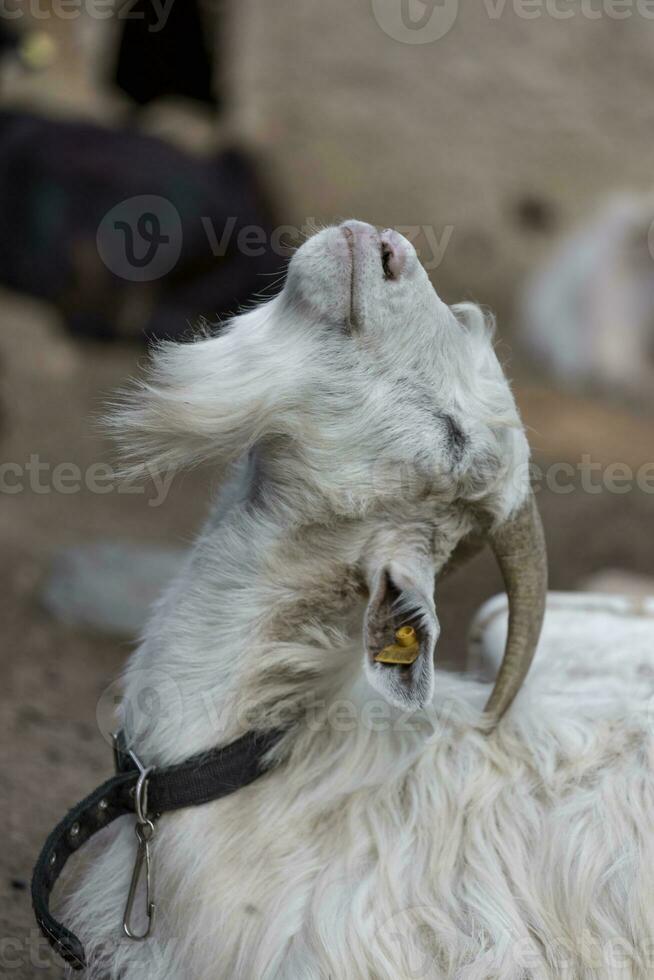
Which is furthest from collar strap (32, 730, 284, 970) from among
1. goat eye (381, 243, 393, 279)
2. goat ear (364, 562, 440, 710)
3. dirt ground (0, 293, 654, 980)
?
goat eye (381, 243, 393, 279)

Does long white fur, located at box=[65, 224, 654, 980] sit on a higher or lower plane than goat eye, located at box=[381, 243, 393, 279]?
lower

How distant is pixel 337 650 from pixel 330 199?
27.8 feet

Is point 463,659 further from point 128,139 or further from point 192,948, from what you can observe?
point 128,139

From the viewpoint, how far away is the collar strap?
238cm

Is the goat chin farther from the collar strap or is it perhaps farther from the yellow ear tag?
the yellow ear tag

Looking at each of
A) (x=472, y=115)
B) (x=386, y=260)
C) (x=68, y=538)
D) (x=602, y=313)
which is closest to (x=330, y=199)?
(x=472, y=115)

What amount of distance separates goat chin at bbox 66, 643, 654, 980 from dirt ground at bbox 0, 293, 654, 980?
23.8 inches

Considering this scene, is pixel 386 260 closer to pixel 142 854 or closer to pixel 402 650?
pixel 402 650

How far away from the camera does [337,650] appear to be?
2.45m

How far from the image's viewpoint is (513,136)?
10539 mm

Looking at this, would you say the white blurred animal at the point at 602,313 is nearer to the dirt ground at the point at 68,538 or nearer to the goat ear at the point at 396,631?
the dirt ground at the point at 68,538

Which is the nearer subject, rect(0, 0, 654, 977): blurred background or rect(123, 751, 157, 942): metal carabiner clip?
rect(123, 751, 157, 942): metal carabiner clip

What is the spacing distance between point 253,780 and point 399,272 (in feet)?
3.50

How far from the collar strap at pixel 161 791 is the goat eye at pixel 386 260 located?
953 mm
